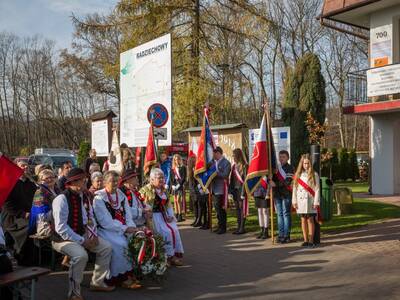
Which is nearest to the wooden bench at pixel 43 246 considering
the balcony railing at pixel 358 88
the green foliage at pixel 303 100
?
the green foliage at pixel 303 100

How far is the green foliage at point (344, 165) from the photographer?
28.4 meters

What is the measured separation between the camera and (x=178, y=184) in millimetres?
13805

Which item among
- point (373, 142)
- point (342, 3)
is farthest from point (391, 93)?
point (342, 3)

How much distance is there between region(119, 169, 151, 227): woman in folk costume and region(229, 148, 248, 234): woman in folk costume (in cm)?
381

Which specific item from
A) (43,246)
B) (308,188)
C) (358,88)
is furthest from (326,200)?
(358,88)

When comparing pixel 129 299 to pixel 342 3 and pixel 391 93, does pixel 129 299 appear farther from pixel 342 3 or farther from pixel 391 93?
pixel 342 3

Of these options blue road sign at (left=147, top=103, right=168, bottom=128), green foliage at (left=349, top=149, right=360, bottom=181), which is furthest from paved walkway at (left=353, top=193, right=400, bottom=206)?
green foliage at (left=349, top=149, right=360, bottom=181)

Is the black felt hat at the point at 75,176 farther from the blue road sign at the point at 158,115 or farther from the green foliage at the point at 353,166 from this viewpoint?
the green foliage at the point at 353,166

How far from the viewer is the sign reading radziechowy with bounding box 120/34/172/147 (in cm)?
1272

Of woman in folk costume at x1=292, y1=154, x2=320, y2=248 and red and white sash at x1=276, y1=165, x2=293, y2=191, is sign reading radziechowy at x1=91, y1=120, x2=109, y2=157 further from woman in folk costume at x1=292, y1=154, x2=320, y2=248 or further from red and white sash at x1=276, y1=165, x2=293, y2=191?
woman in folk costume at x1=292, y1=154, x2=320, y2=248

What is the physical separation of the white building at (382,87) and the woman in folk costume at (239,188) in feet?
28.2

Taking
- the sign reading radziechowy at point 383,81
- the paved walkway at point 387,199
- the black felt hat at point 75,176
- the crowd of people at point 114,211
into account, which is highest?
the sign reading radziechowy at point 383,81

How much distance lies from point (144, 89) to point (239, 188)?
4.60 metres

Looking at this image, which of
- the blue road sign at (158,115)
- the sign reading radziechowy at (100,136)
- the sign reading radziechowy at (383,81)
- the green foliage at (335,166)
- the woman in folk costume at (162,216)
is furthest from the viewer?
the green foliage at (335,166)
